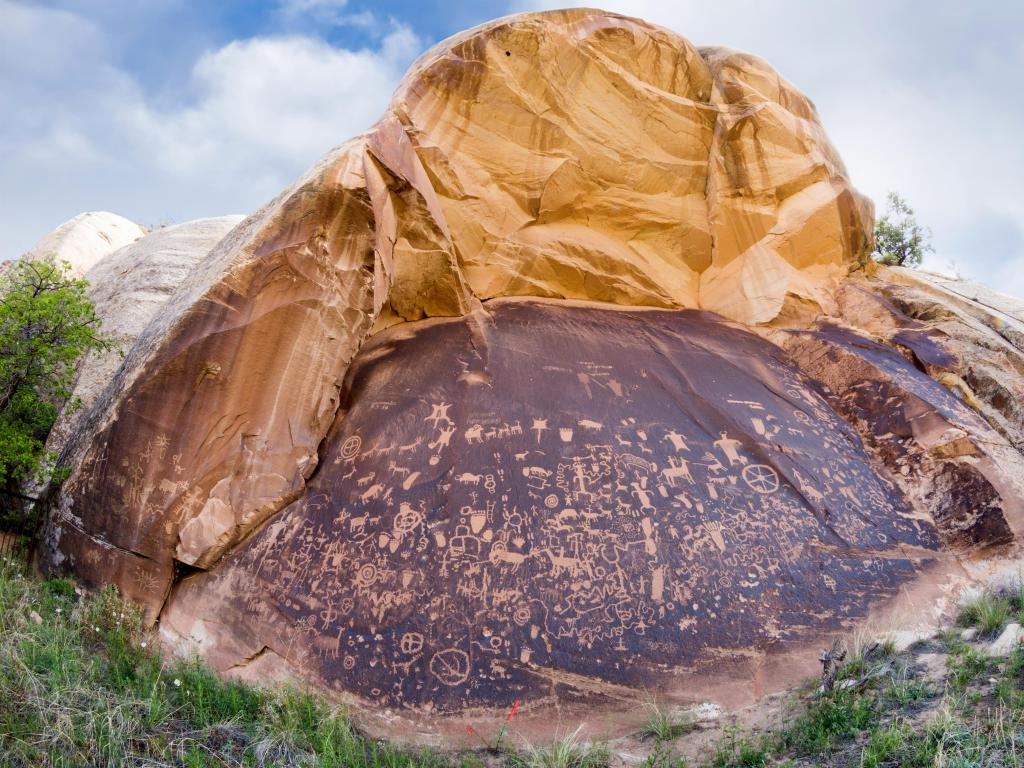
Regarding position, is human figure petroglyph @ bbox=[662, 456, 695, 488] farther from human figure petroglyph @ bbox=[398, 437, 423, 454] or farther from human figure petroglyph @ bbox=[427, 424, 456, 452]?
human figure petroglyph @ bbox=[398, 437, 423, 454]

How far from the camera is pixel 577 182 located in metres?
8.22

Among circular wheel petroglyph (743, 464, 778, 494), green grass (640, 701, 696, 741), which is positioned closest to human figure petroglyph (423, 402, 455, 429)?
circular wheel petroglyph (743, 464, 778, 494)

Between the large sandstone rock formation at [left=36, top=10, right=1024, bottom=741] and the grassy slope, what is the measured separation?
0.39 m

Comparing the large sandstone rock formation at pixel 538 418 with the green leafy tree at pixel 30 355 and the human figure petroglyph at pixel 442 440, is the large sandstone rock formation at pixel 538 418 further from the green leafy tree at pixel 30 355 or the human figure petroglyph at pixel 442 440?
the green leafy tree at pixel 30 355

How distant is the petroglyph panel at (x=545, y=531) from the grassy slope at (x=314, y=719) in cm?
42

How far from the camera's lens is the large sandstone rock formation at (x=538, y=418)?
5027mm

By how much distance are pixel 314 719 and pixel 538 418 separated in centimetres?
296

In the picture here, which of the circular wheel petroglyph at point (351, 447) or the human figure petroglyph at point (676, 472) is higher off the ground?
the human figure petroglyph at point (676, 472)

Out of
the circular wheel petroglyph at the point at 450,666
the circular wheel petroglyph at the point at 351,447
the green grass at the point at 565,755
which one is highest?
the circular wheel petroglyph at the point at 351,447

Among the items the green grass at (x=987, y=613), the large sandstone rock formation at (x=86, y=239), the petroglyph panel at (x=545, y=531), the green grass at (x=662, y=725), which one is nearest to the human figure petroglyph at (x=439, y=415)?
the petroglyph panel at (x=545, y=531)

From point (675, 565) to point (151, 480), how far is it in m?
4.14

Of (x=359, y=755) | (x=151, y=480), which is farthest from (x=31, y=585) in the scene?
(x=359, y=755)

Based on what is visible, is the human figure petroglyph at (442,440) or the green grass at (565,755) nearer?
the green grass at (565,755)

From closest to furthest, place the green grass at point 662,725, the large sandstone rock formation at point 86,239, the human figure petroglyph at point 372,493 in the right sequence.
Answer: the green grass at point 662,725, the human figure petroglyph at point 372,493, the large sandstone rock formation at point 86,239
